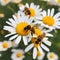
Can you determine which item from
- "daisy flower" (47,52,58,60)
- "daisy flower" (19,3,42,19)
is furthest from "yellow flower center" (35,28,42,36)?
"daisy flower" (47,52,58,60)

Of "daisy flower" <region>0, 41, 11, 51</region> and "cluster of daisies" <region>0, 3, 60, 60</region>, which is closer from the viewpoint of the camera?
"cluster of daisies" <region>0, 3, 60, 60</region>

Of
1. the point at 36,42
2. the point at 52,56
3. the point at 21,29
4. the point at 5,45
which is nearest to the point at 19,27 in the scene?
the point at 21,29

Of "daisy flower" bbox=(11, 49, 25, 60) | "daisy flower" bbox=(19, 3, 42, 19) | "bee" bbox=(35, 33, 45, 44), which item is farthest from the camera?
"daisy flower" bbox=(11, 49, 25, 60)

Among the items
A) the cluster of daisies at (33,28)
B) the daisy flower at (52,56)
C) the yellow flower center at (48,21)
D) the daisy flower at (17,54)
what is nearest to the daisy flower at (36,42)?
the cluster of daisies at (33,28)

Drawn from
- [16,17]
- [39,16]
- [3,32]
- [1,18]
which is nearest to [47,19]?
[39,16]

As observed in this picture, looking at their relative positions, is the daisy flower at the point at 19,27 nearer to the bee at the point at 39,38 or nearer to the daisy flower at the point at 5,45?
the bee at the point at 39,38

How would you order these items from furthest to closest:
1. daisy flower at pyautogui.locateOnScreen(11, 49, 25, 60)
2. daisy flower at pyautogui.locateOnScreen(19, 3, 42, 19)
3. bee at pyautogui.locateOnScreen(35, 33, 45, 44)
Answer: daisy flower at pyautogui.locateOnScreen(11, 49, 25, 60) → daisy flower at pyautogui.locateOnScreen(19, 3, 42, 19) → bee at pyautogui.locateOnScreen(35, 33, 45, 44)

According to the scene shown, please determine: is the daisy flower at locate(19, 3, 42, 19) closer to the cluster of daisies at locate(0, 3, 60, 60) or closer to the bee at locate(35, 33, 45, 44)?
the cluster of daisies at locate(0, 3, 60, 60)

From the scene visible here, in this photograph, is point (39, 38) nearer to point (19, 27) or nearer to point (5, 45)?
point (19, 27)

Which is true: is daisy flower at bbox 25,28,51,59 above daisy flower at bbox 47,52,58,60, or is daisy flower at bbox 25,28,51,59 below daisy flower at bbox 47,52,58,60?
above
